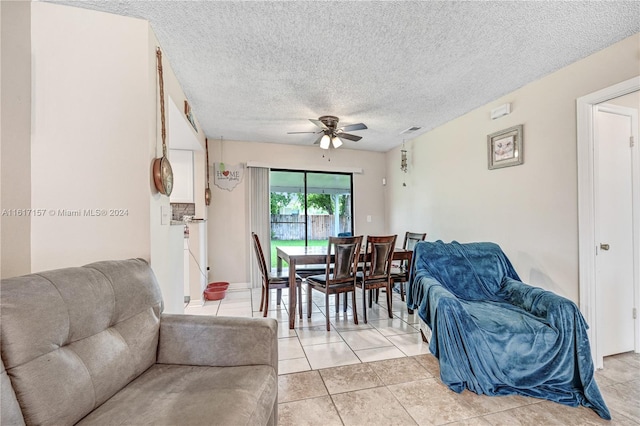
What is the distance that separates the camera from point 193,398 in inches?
41.6

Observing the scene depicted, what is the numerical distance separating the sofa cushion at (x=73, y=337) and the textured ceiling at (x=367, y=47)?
162 centimetres

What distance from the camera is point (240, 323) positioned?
1.40 metres

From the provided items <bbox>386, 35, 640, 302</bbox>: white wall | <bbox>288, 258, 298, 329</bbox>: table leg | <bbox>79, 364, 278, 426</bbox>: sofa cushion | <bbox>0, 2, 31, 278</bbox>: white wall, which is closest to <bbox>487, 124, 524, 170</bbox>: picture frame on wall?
<bbox>386, 35, 640, 302</bbox>: white wall

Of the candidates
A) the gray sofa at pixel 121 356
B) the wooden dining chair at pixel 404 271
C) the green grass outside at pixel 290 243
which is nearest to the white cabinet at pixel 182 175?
the green grass outside at pixel 290 243

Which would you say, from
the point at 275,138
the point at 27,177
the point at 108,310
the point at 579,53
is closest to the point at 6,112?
the point at 27,177

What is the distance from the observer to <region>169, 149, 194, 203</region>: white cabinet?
3.94 m

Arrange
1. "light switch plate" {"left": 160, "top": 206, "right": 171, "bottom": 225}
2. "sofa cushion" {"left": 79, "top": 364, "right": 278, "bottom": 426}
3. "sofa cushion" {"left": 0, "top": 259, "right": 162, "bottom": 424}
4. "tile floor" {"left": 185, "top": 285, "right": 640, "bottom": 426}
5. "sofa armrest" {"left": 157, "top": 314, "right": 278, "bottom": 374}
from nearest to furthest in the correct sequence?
"sofa cushion" {"left": 0, "top": 259, "right": 162, "bottom": 424} → "sofa cushion" {"left": 79, "top": 364, "right": 278, "bottom": 426} → "sofa armrest" {"left": 157, "top": 314, "right": 278, "bottom": 374} → "tile floor" {"left": 185, "top": 285, "right": 640, "bottom": 426} → "light switch plate" {"left": 160, "top": 206, "right": 171, "bottom": 225}

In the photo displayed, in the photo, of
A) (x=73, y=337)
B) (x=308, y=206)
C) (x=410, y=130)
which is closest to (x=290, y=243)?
(x=308, y=206)

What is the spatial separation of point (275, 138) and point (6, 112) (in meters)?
3.16

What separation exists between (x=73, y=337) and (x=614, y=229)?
3627mm

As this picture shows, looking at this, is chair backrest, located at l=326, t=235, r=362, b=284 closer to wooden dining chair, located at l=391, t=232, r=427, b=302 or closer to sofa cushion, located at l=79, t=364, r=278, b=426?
wooden dining chair, located at l=391, t=232, r=427, b=302

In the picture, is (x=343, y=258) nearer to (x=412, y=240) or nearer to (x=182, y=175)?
(x=412, y=240)

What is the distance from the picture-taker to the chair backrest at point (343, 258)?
9.18 ft

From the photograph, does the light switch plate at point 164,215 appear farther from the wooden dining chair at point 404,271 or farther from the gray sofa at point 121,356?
the wooden dining chair at point 404,271
